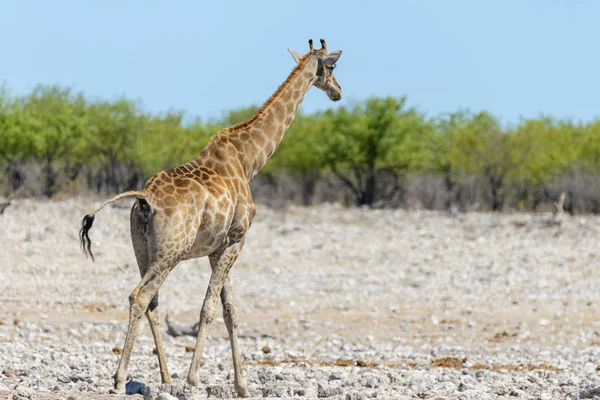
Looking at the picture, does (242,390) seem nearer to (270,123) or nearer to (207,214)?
(207,214)

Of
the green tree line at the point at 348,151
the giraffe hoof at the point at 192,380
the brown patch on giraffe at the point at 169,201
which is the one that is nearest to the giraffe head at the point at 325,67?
the brown patch on giraffe at the point at 169,201

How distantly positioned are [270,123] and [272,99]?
286 mm

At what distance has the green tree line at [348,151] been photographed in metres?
53.5

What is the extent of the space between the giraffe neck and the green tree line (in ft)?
131

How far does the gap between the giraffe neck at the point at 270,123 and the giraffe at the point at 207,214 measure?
10 millimetres

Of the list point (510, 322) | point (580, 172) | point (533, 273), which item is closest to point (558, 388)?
point (510, 322)

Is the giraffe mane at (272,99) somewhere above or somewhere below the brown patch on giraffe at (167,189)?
above

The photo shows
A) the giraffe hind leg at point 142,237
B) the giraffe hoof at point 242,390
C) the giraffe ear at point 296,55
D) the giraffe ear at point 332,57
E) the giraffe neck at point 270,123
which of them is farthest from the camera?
the giraffe ear at point 296,55

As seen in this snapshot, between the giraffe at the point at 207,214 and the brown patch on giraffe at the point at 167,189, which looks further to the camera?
the brown patch on giraffe at the point at 167,189

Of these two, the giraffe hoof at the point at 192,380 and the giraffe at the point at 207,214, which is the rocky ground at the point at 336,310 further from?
the giraffe at the point at 207,214

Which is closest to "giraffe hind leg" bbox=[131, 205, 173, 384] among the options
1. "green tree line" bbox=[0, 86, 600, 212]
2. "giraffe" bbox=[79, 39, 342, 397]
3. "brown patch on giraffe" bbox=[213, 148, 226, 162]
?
"giraffe" bbox=[79, 39, 342, 397]

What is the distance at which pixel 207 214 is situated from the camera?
9.20 meters

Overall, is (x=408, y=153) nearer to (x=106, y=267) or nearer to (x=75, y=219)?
(x=75, y=219)

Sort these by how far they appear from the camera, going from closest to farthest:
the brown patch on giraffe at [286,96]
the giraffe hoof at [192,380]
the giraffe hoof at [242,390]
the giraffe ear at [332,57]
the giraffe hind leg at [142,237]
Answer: the giraffe hind leg at [142,237], the giraffe hoof at [192,380], the giraffe hoof at [242,390], the brown patch on giraffe at [286,96], the giraffe ear at [332,57]
